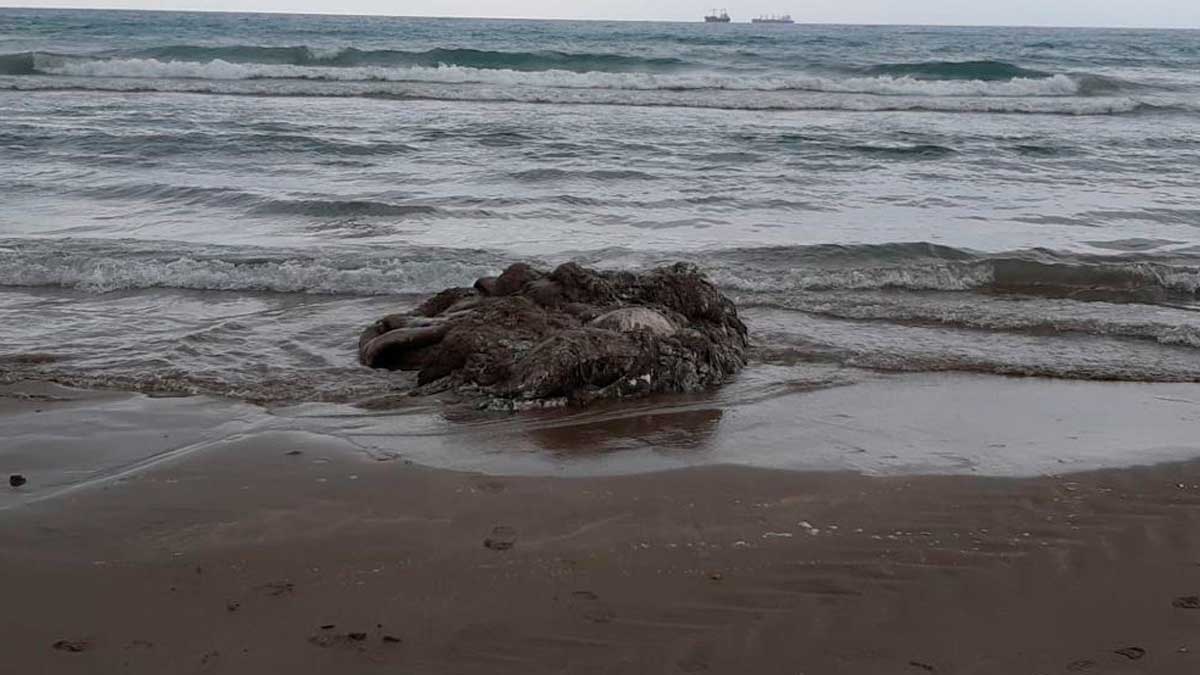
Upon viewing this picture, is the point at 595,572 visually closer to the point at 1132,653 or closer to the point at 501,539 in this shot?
the point at 501,539

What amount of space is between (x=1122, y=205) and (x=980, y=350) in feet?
21.1

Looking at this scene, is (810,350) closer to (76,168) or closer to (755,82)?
(76,168)

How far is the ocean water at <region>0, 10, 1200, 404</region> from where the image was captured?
6766mm

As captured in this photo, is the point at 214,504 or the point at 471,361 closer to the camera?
the point at 214,504

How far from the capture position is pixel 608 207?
38.3ft

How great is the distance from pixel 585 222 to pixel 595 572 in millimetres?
7510

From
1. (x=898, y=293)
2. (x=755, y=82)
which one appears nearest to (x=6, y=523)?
(x=898, y=293)

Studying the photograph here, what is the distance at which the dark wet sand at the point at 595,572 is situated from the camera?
3199mm

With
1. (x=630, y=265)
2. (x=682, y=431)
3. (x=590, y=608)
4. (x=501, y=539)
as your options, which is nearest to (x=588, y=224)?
(x=630, y=265)

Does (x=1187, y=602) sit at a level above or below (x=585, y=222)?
below

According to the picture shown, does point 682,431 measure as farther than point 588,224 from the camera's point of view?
No

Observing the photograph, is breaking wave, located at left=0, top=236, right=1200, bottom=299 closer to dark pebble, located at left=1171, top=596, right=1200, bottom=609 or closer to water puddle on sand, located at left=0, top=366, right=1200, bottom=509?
water puddle on sand, located at left=0, top=366, right=1200, bottom=509

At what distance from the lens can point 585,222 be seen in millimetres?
10922

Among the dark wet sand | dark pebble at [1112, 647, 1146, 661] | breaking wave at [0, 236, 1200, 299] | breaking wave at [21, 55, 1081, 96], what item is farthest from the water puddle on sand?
breaking wave at [21, 55, 1081, 96]
